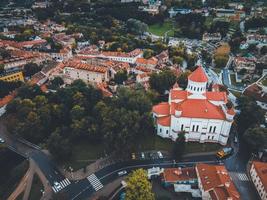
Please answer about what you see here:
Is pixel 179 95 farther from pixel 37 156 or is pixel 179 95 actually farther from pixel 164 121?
pixel 37 156

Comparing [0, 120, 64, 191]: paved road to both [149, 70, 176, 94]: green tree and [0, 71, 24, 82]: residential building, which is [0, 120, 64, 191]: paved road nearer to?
[0, 71, 24, 82]: residential building

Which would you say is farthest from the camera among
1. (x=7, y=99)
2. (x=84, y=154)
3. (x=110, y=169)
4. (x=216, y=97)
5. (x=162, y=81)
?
(x=162, y=81)

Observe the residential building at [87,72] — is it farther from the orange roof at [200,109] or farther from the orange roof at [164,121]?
the orange roof at [200,109]

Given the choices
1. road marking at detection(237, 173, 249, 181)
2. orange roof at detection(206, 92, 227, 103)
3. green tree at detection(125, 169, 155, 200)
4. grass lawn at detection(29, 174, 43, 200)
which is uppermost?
orange roof at detection(206, 92, 227, 103)

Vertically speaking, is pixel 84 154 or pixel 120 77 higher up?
pixel 120 77

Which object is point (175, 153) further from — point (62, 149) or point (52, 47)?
point (52, 47)

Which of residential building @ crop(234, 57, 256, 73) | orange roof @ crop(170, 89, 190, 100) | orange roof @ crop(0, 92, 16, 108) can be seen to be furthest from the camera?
residential building @ crop(234, 57, 256, 73)

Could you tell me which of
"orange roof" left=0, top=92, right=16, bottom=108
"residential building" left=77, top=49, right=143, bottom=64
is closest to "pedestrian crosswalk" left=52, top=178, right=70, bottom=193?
"orange roof" left=0, top=92, right=16, bottom=108

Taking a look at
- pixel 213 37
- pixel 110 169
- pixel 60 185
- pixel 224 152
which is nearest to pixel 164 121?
pixel 224 152
